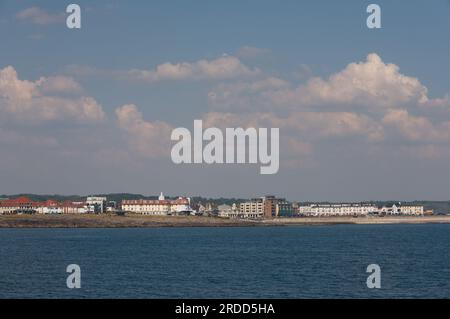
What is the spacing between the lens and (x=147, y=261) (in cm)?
9794

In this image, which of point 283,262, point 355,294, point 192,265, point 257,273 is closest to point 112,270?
point 192,265

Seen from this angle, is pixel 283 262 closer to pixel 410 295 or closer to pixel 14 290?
pixel 410 295

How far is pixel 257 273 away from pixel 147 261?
24.6m

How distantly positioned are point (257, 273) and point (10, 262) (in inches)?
1523

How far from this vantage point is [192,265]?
90000mm

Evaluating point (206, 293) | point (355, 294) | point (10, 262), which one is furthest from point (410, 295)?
point (10, 262)
